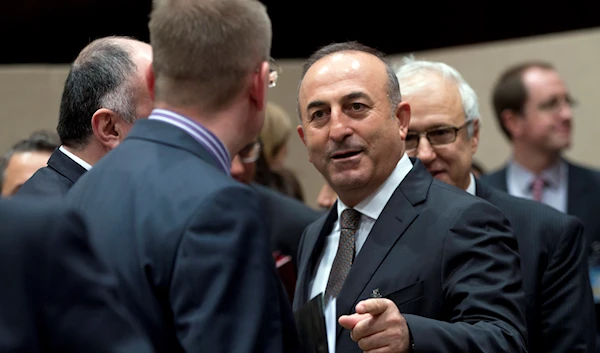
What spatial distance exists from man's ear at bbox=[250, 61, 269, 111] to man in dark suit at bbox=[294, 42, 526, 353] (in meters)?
0.52

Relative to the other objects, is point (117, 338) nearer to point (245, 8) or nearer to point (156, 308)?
point (156, 308)

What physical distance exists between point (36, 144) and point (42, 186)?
1603 mm

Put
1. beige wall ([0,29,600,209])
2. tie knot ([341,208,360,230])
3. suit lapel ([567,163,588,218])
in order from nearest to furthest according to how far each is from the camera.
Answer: tie knot ([341,208,360,230]) < suit lapel ([567,163,588,218]) < beige wall ([0,29,600,209])

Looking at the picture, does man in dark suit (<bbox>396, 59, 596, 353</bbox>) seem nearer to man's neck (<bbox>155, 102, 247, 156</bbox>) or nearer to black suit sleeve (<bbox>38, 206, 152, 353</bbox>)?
man's neck (<bbox>155, 102, 247, 156</bbox>)

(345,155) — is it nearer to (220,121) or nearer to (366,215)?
(366,215)

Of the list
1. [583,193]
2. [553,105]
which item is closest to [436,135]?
[583,193]

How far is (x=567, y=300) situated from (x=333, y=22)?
13.3ft

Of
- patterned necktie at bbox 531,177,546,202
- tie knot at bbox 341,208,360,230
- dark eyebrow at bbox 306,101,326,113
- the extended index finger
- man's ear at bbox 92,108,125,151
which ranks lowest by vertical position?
patterned necktie at bbox 531,177,546,202

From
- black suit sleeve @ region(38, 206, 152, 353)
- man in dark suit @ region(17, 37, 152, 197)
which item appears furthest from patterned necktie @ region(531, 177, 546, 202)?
black suit sleeve @ region(38, 206, 152, 353)

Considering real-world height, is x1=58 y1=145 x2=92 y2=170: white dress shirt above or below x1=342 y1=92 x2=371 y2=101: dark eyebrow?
below

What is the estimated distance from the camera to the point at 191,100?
1.69 m

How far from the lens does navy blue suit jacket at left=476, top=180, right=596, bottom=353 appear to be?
273 cm

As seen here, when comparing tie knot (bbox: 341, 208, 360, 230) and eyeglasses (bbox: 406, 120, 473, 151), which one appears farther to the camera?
eyeglasses (bbox: 406, 120, 473, 151)

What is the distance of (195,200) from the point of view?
1.56 metres
